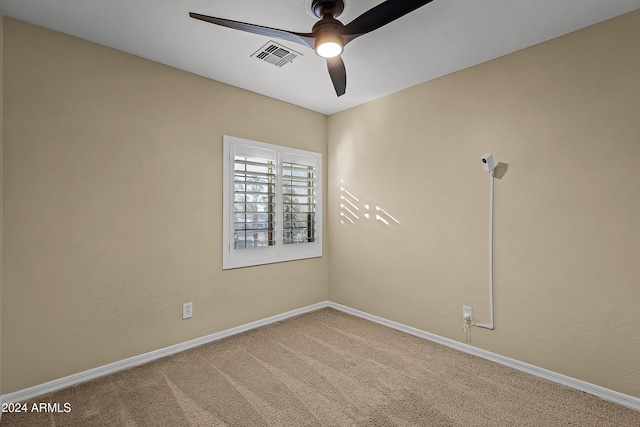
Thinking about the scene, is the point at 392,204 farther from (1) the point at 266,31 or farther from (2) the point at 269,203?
(1) the point at 266,31

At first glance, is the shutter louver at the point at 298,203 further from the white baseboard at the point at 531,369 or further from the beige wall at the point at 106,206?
the white baseboard at the point at 531,369

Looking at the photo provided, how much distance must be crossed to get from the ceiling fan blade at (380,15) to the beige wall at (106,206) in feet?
5.60

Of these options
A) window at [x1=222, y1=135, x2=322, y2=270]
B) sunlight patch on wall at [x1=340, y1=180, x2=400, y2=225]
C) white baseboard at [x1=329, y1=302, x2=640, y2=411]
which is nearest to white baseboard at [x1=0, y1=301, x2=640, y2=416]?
white baseboard at [x1=329, y1=302, x2=640, y2=411]

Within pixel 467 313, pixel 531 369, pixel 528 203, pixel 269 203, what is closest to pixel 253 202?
pixel 269 203

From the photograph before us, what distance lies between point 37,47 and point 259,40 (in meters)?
1.49

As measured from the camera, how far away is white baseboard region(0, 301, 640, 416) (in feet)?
6.70

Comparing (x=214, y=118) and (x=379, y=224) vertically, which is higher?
(x=214, y=118)

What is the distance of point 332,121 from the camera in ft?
13.0

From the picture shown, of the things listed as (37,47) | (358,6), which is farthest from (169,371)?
(358,6)

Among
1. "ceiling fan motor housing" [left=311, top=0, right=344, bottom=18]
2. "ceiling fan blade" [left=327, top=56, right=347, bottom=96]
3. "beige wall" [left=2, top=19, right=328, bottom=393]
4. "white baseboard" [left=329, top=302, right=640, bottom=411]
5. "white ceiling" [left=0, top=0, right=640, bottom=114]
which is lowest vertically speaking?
"white baseboard" [left=329, top=302, right=640, bottom=411]

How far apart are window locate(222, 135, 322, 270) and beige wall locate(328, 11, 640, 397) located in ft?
2.67

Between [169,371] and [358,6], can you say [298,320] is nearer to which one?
[169,371]

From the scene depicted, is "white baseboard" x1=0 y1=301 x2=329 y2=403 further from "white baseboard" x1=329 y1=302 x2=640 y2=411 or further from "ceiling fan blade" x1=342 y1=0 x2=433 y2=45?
"ceiling fan blade" x1=342 y1=0 x2=433 y2=45

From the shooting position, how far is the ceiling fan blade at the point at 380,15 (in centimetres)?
156
